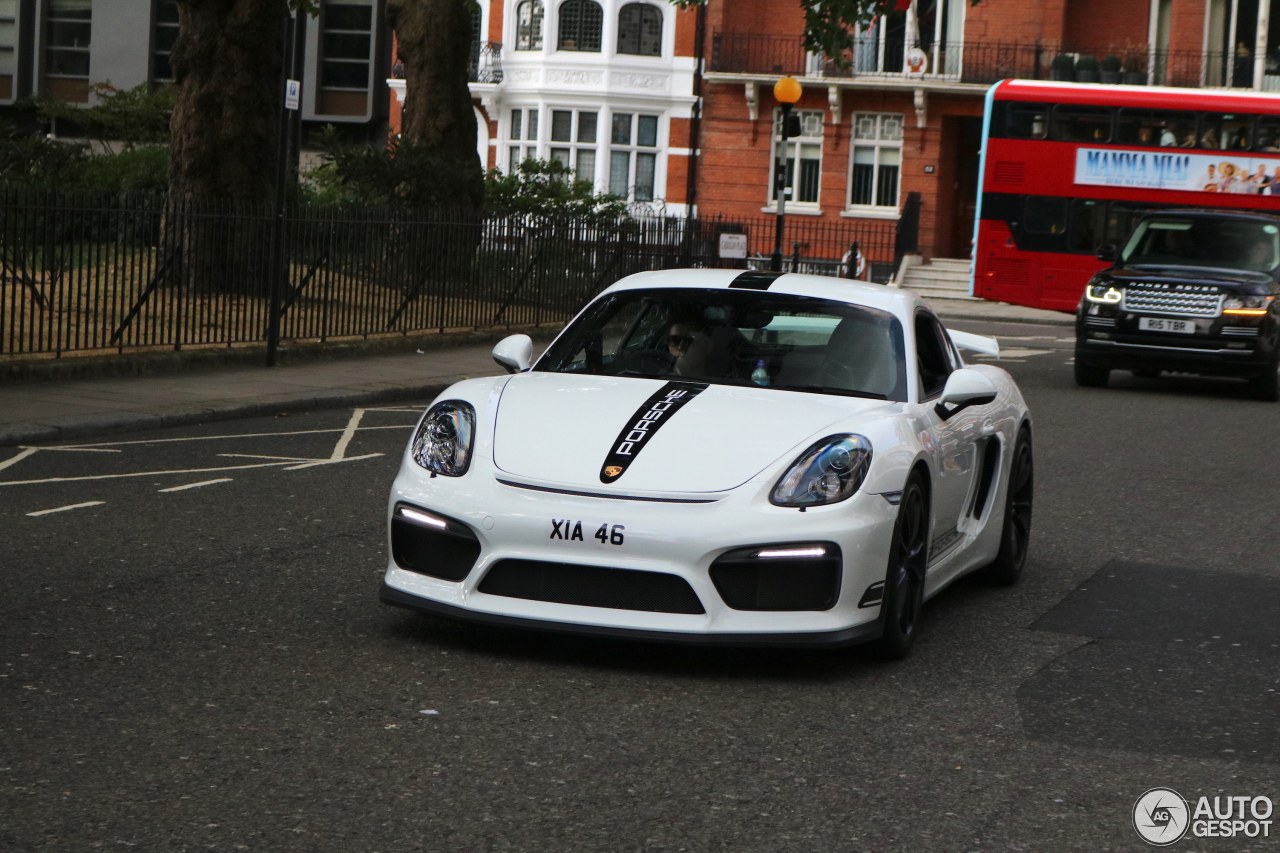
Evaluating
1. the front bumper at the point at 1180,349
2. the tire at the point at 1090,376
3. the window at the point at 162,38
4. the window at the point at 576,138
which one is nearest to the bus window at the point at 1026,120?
the tire at the point at 1090,376

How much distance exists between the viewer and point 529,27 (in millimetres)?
46938

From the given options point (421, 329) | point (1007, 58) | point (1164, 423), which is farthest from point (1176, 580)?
point (1007, 58)

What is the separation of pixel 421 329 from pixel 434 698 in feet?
51.4

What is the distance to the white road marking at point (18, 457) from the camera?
33.8 feet

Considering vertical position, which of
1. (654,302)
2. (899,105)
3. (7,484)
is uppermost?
(899,105)

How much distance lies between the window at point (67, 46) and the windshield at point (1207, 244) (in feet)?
134

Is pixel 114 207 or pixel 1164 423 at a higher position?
pixel 114 207

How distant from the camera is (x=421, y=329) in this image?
20578 mm

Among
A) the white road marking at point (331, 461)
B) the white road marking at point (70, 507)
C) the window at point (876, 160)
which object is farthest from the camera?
the window at point (876, 160)

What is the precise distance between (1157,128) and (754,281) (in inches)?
869

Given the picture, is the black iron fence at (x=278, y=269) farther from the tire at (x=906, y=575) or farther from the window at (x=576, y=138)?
the window at (x=576, y=138)

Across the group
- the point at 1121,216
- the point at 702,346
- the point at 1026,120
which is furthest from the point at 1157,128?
the point at 702,346

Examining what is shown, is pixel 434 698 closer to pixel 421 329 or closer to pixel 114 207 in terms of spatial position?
pixel 114 207

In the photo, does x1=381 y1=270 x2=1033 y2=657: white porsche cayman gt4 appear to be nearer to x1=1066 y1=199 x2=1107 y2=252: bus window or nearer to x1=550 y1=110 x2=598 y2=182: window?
x1=1066 y1=199 x2=1107 y2=252: bus window
